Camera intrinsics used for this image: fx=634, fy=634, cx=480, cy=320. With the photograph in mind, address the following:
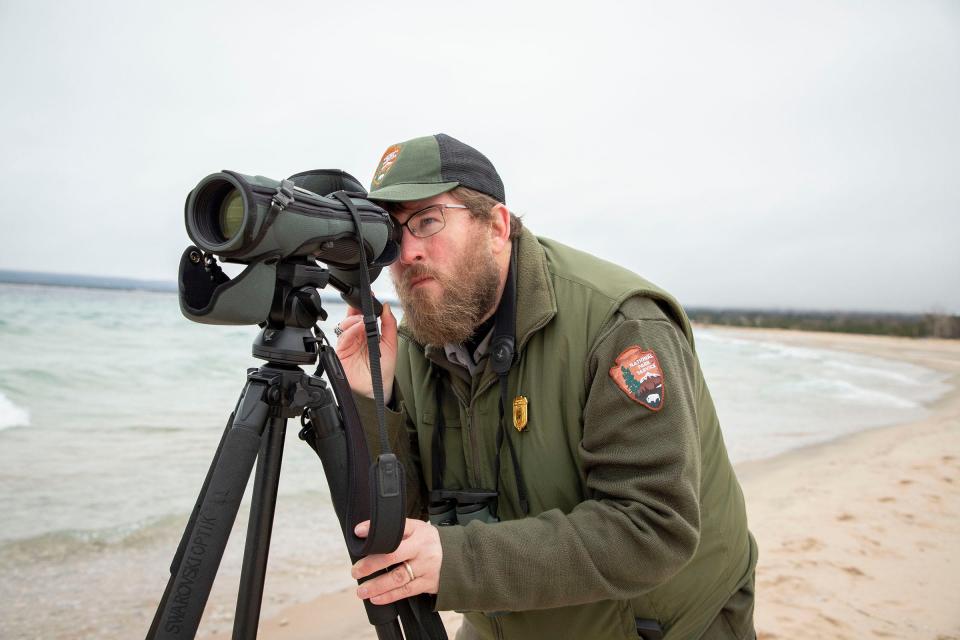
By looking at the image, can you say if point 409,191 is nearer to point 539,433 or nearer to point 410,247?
point 410,247

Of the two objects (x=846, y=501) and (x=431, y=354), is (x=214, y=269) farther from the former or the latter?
(x=846, y=501)

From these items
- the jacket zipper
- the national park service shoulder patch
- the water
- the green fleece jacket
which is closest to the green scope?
the green fleece jacket

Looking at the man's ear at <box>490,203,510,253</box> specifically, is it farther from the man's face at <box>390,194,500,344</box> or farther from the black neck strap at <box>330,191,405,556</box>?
the black neck strap at <box>330,191,405,556</box>

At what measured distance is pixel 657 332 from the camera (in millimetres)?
1214

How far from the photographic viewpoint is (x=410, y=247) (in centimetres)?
142

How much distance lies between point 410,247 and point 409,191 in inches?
5.0

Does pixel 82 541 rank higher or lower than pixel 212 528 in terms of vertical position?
lower

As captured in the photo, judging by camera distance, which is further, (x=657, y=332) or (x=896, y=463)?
(x=896, y=463)

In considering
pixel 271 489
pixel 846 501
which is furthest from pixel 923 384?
pixel 271 489

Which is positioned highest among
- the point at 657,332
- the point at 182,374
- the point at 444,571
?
the point at 657,332

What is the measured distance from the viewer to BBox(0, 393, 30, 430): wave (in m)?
6.87

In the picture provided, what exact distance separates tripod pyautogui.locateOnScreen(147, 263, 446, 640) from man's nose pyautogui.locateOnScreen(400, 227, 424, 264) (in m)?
0.36

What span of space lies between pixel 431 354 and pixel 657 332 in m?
0.53

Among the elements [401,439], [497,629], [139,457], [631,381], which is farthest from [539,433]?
[139,457]
